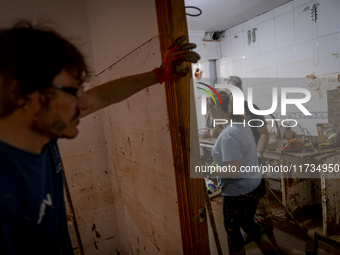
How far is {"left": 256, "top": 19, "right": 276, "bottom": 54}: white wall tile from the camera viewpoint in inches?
150

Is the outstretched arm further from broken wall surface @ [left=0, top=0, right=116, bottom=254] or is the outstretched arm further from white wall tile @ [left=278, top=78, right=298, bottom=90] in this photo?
white wall tile @ [left=278, top=78, right=298, bottom=90]

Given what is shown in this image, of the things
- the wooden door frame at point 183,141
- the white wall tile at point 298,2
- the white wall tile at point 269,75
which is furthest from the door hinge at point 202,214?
the white wall tile at point 298,2

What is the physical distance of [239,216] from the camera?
78.7 inches

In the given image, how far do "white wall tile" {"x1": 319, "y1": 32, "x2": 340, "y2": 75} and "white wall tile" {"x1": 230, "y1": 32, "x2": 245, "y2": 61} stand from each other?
4.90ft

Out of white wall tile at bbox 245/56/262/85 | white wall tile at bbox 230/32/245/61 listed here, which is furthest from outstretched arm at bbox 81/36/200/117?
white wall tile at bbox 230/32/245/61

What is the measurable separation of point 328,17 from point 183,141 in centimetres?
325

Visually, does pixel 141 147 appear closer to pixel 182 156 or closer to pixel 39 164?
pixel 182 156

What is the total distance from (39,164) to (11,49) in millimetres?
415

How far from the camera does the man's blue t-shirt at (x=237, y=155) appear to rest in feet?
6.17

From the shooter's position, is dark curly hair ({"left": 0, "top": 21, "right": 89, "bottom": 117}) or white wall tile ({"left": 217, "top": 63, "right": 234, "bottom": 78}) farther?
white wall tile ({"left": 217, "top": 63, "right": 234, "bottom": 78})

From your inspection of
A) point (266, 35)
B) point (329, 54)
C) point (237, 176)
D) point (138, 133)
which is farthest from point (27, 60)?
point (266, 35)

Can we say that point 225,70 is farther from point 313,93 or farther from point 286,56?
point 313,93

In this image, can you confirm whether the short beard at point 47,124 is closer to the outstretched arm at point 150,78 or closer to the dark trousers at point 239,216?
the outstretched arm at point 150,78

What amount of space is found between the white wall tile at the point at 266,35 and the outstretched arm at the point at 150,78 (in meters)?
3.52
